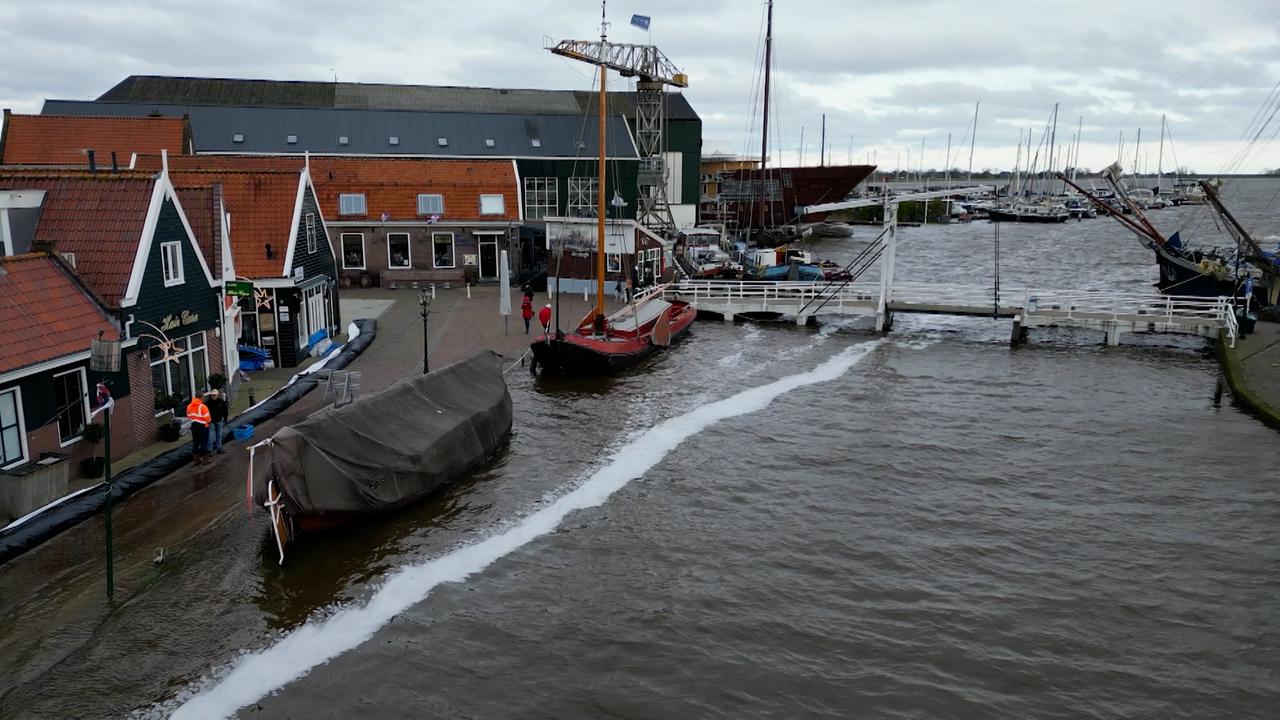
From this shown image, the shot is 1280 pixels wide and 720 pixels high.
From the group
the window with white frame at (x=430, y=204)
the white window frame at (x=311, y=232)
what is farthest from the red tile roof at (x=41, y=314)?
the window with white frame at (x=430, y=204)

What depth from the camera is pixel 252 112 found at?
5762 centimetres

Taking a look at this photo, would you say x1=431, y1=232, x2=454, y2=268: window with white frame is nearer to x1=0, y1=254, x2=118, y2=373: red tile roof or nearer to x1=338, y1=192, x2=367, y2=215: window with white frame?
x1=338, y1=192, x2=367, y2=215: window with white frame

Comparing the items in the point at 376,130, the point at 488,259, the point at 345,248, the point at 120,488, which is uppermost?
the point at 376,130

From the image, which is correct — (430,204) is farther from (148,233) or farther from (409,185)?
(148,233)

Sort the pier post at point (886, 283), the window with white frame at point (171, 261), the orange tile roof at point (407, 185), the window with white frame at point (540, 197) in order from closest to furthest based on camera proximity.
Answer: the window with white frame at point (171, 261), the pier post at point (886, 283), the orange tile roof at point (407, 185), the window with white frame at point (540, 197)

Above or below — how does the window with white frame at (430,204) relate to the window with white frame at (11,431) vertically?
above

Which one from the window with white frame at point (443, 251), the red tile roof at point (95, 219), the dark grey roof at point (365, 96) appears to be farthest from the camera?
the dark grey roof at point (365, 96)

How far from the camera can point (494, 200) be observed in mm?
46719

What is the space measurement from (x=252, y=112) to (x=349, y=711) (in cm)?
5280

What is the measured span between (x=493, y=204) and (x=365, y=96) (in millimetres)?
30409

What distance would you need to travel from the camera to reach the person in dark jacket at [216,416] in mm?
20141

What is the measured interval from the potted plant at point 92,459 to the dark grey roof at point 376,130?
40.8 meters

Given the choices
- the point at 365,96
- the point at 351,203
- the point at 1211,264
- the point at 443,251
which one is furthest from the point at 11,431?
the point at 365,96

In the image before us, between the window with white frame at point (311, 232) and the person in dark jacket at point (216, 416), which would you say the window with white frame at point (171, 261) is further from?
the window with white frame at point (311, 232)
